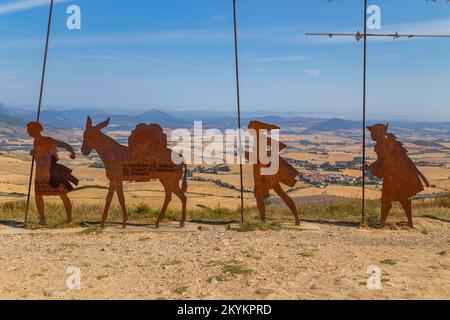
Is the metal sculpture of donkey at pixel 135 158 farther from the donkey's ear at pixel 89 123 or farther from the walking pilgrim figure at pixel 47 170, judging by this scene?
the walking pilgrim figure at pixel 47 170

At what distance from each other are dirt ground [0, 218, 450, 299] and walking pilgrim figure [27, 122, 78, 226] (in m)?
1.10

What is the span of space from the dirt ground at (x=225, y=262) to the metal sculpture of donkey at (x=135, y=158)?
1.24 meters

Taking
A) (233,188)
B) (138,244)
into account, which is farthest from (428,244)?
(233,188)

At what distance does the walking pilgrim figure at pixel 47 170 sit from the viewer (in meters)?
12.4

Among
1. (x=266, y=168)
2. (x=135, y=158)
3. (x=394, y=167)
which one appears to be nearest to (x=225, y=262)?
(x=266, y=168)

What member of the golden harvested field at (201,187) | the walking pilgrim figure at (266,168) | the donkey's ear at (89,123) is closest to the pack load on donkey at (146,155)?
the donkey's ear at (89,123)

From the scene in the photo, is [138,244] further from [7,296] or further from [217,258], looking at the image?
[7,296]

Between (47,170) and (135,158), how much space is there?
2.48 metres

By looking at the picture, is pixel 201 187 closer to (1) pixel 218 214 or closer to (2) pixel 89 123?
(1) pixel 218 214

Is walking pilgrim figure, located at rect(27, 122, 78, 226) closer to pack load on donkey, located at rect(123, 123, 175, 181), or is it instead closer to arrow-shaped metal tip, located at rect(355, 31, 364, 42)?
pack load on donkey, located at rect(123, 123, 175, 181)

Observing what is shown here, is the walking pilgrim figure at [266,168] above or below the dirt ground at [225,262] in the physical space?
above
